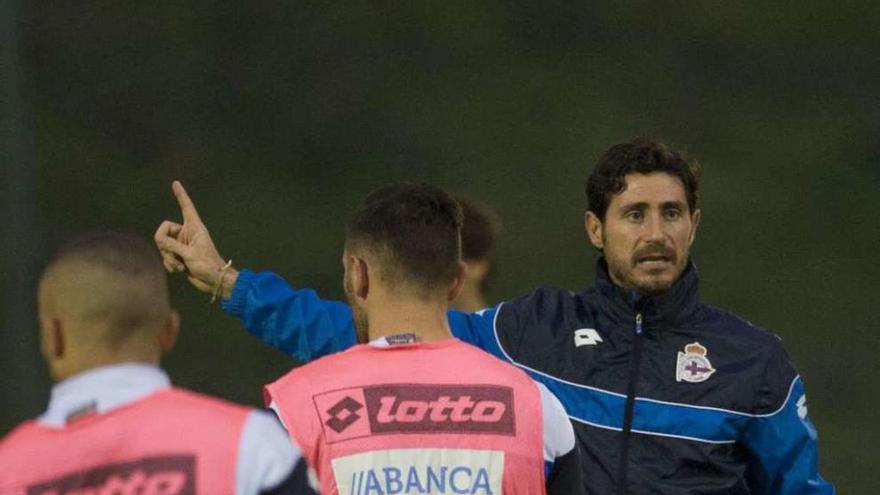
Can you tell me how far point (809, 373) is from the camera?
8008 mm

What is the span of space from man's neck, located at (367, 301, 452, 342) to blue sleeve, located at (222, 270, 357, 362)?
0.85m

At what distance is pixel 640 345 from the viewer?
4.15 metres

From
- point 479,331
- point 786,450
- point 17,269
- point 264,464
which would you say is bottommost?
point 17,269

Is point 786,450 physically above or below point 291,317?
below

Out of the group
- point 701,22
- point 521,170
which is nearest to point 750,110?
point 701,22

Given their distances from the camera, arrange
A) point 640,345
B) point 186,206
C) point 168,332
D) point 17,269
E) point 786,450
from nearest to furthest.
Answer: point 168,332
point 786,450
point 640,345
point 186,206
point 17,269

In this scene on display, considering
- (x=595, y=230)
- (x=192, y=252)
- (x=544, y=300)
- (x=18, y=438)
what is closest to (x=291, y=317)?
(x=192, y=252)

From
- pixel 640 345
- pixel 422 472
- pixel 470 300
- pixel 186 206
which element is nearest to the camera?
pixel 422 472

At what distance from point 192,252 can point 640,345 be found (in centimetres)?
104

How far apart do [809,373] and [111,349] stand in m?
5.62

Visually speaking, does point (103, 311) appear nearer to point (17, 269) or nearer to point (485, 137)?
point (17, 269)

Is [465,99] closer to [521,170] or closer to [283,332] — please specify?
[521,170]

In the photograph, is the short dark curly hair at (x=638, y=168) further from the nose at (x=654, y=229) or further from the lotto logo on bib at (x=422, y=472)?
the lotto logo on bib at (x=422, y=472)

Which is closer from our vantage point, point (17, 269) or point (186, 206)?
point (186, 206)
